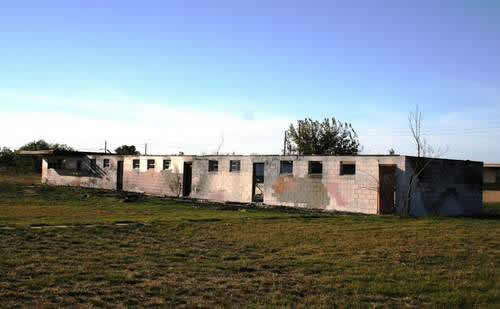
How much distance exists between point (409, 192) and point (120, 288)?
775 inches

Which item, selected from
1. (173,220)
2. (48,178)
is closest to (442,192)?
(173,220)

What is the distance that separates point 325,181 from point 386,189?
10.6 feet

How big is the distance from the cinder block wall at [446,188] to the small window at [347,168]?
347cm

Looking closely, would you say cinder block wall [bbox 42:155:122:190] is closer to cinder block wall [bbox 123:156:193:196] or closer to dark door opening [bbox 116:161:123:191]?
dark door opening [bbox 116:161:123:191]

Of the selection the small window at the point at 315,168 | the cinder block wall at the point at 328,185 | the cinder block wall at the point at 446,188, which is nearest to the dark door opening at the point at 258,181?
the cinder block wall at the point at 328,185

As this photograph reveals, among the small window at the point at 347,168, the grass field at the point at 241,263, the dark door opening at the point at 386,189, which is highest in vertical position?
the small window at the point at 347,168

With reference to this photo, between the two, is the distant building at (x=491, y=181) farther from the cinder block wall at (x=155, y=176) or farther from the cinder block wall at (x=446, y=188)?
the cinder block wall at (x=155, y=176)

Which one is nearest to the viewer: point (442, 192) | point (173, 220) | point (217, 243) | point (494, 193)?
point (217, 243)

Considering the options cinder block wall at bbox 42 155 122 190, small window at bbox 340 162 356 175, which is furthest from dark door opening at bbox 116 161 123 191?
small window at bbox 340 162 356 175

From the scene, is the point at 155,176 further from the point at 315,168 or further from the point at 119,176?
the point at 315,168

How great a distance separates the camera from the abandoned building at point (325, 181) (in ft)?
85.0

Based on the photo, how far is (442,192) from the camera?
2748 centimetres

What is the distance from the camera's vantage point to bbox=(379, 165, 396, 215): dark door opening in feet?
85.3

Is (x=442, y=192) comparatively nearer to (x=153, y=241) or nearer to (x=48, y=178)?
(x=153, y=241)
